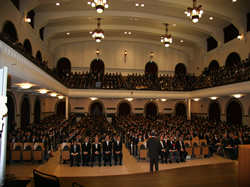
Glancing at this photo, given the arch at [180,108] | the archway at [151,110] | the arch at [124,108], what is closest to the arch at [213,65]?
the arch at [180,108]

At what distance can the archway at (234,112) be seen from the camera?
19.2 metres

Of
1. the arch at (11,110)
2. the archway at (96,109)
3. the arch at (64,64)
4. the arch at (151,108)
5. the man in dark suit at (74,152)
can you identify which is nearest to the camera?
the man in dark suit at (74,152)

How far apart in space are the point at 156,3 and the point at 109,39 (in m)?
11.2

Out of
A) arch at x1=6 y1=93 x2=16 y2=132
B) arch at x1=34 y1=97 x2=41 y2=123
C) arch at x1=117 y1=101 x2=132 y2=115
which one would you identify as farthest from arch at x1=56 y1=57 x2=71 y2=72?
arch at x1=6 y1=93 x2=16 y2=132

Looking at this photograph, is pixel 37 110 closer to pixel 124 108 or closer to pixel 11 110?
pixel 11 110

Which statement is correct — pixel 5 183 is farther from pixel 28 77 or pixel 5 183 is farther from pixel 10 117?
pixel 10 117

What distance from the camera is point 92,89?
68.3 feet

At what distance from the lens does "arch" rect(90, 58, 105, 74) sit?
Result: 92.8 ft

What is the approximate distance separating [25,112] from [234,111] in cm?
1945

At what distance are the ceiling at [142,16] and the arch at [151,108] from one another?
9574 millimetres

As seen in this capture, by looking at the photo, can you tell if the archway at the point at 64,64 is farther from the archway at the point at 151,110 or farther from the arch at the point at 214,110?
the arch at the point at 214,110

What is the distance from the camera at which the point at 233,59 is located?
67.6 ft

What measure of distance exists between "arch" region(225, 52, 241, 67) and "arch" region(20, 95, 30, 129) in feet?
65.4

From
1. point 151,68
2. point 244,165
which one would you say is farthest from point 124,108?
point 244,165
